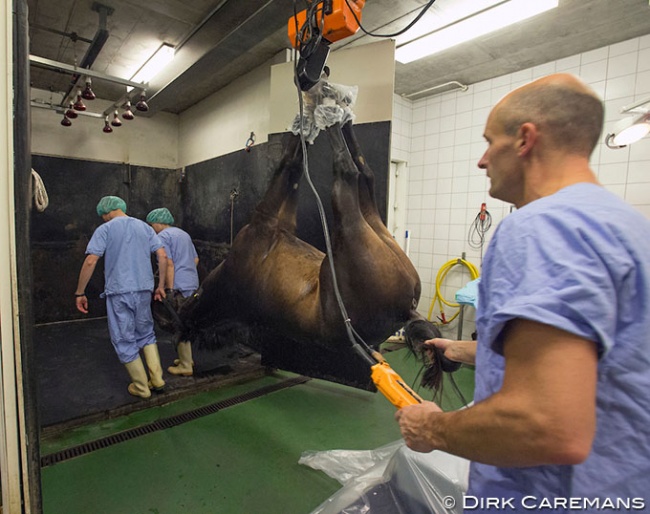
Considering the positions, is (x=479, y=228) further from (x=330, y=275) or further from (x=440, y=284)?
(x=330, y=275)

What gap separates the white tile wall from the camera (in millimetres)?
3139

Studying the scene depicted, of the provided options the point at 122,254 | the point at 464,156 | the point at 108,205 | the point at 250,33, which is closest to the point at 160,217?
the point at 108,205

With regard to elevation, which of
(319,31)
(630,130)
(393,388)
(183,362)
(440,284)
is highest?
(630,130)

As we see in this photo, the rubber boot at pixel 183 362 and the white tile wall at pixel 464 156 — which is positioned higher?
the white tile wall at pixel 464 156

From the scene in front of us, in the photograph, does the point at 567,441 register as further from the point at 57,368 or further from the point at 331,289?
the point at 57,368

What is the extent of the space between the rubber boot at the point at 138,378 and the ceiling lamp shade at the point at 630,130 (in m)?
4.02

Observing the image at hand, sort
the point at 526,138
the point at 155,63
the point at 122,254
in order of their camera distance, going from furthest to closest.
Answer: the point at 155,63 < the point at 122,254 < the point at 526,138

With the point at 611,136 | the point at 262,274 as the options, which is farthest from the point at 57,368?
the point at 611,136

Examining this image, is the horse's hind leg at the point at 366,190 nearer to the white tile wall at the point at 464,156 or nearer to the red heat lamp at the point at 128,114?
the white tile wall at the point at 464,156

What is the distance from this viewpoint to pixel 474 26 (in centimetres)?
295

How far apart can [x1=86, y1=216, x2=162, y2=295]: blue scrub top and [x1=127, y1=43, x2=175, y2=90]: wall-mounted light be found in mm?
1942

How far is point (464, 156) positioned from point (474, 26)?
1.55m

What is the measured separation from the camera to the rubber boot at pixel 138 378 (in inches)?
109

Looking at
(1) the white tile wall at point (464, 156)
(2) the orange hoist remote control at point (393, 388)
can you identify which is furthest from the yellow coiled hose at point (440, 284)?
(2) the orange hoist remote control at point (393, 388)
